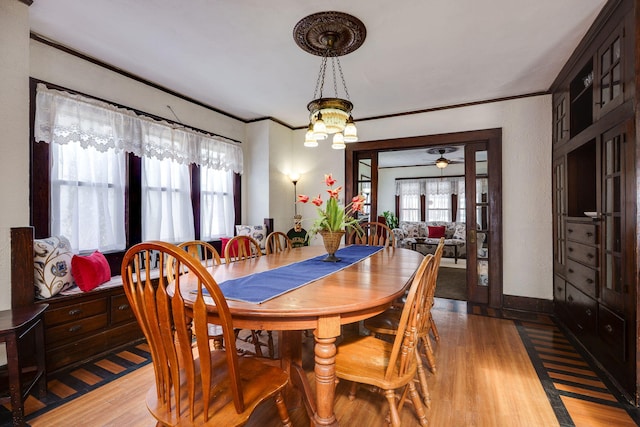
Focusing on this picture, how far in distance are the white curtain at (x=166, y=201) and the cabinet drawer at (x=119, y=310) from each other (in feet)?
2.93

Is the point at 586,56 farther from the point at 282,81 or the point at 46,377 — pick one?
the point at 46,377

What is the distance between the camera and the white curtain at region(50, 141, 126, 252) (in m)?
2.75

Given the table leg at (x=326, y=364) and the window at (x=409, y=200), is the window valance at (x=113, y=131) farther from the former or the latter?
the window at (x=409, y=200)

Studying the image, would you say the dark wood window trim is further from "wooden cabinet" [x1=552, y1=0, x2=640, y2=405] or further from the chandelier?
"wooden cabinet" [x1=552, y1=0, x2=640, y2=405]

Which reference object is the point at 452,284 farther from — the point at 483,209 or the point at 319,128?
the point at 319,128

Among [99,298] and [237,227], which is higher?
[237,227]

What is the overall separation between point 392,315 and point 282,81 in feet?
8.61

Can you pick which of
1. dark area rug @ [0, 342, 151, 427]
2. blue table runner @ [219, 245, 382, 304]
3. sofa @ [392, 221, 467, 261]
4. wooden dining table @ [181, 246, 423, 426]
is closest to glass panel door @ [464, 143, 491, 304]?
blue table runner @ [219, 245, 382, 304]

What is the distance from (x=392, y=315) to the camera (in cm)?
225

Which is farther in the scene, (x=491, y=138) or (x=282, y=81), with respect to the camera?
(x=491, y=138)

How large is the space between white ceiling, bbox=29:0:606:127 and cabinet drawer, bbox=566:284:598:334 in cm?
214

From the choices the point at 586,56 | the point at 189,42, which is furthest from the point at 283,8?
the point at 586,56

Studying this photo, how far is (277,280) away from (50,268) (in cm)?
180

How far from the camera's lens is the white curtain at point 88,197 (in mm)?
2754
